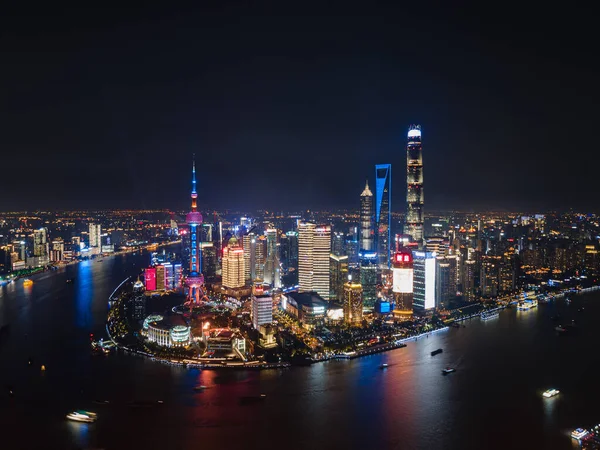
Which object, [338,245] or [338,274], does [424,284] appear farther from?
[338,245]

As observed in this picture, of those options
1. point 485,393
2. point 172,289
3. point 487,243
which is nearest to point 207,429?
point 485,393

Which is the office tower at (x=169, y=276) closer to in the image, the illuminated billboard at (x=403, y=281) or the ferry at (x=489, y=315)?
the illuminated billboard at (x=403, y=281)

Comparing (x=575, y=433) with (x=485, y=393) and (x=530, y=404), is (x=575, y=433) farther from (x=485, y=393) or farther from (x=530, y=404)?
(x=485, y=393)

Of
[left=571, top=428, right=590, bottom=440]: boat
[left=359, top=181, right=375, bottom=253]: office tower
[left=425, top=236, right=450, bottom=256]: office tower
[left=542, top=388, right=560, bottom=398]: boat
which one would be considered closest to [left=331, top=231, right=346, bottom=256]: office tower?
[left=359, top=181, right=375, bottom=253]: office tower

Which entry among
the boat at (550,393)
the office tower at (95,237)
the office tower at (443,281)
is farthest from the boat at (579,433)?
the office tower at (95,237)

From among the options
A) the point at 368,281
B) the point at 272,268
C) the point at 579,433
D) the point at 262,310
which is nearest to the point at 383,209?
the point at 272,268
